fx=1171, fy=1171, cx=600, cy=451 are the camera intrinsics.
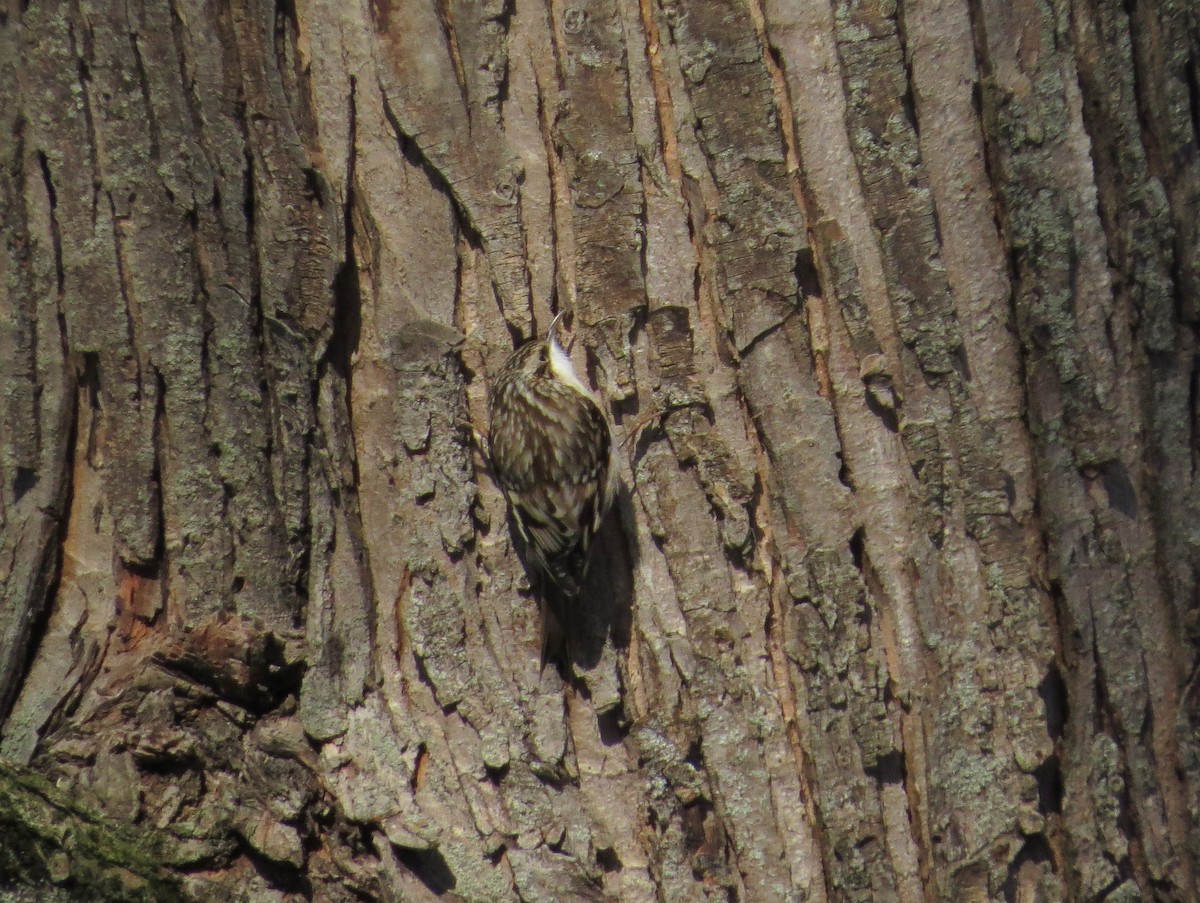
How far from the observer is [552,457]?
2.77 metres

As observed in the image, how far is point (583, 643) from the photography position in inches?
87.4

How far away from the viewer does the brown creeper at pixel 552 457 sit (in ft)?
7.48

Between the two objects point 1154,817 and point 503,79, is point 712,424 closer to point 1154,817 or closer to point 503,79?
point 503,79

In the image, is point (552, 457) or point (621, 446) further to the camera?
point (552, 457)

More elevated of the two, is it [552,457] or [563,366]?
[563,366]

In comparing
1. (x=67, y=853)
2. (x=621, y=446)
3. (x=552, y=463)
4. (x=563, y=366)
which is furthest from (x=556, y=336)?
(x=67, y=853)

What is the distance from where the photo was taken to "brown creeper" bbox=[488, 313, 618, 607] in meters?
2.28

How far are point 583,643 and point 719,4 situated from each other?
119 centimetres

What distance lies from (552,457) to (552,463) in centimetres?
3

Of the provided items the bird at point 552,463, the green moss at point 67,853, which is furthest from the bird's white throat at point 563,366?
the green moss at point 67,853

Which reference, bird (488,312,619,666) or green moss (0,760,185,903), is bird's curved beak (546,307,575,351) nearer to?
bird (488,312,619,666)

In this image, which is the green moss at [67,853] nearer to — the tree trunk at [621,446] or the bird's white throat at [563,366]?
the tree trunk at [621,446]

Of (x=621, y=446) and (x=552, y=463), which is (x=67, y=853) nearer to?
(x=621, y=446)

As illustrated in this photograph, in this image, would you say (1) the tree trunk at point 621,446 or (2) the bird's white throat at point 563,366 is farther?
(2) the bird's white throat at point 563,366
